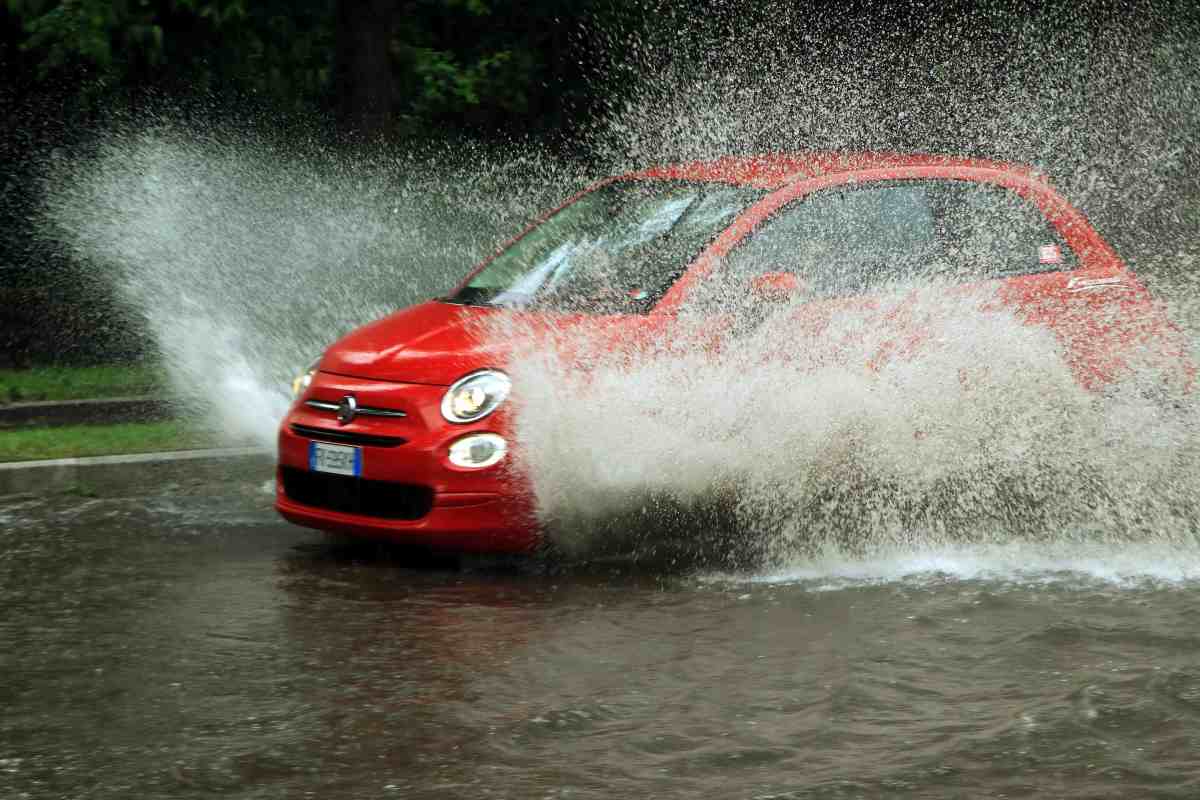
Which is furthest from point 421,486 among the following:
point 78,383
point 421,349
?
point 78,383

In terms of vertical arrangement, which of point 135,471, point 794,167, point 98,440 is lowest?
point 135,471

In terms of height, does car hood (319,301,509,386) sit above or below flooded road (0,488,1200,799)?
above

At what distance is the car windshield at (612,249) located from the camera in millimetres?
7742

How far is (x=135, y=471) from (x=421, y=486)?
11.2 feet

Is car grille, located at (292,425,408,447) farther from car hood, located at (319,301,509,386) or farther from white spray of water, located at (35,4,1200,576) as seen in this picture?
white spray of water, located at (35,4,1200,576)

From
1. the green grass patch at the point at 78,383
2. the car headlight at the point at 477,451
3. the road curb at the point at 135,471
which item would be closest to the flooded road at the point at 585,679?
the car headlight at the point at 477,451

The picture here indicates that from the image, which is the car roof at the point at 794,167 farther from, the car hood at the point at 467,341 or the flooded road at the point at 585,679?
the flooded road at the point at 585,679

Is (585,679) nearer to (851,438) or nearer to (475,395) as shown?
(475,395)

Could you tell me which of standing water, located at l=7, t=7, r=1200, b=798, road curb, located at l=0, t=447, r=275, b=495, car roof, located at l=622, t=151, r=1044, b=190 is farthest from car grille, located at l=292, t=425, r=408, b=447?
road curb, located at l=0, t=447, r=275, b=495

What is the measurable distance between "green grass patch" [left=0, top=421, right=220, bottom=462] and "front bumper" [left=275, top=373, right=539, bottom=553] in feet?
11.1

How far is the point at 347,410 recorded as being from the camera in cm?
745

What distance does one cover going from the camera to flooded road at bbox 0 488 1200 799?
487 centimetres

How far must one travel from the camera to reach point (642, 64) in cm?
1758

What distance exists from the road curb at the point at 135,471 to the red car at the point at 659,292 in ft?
6.23
